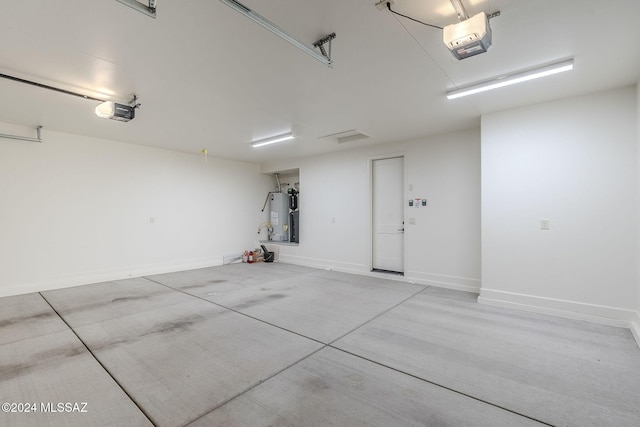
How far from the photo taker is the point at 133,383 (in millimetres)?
2186

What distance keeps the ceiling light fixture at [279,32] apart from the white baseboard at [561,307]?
149 inches

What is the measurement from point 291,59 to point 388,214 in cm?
400

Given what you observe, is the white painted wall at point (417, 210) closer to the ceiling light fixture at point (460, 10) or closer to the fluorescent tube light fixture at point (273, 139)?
the fluorescent tube light fixture at point (273, 139)

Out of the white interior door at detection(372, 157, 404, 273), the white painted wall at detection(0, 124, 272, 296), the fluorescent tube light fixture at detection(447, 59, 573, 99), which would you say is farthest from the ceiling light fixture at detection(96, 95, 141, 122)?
the white interior door at detection(372, 157, 404, 273)

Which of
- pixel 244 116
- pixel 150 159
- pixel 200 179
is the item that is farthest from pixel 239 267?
pixel 244 116

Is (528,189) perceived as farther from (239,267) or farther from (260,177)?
(260,177)

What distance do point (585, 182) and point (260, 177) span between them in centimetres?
696

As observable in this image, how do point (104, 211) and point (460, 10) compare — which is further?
point (104, 211)

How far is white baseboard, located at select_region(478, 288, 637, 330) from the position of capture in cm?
327

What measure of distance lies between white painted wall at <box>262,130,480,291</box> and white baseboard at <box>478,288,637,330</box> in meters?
0.72

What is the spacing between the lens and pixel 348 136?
18.0 ft

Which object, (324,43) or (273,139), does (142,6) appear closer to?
(324,43)

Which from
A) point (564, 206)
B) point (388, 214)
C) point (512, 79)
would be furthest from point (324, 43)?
point (388, 214)

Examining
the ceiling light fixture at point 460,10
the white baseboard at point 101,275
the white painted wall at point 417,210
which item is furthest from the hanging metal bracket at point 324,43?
the white baseboard at point 101,275
